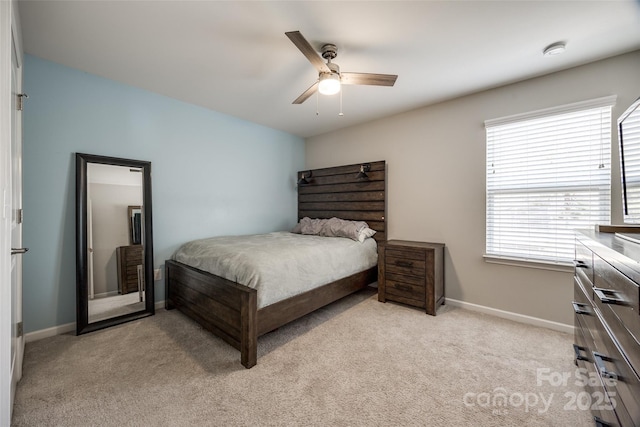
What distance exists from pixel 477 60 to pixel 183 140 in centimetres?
325

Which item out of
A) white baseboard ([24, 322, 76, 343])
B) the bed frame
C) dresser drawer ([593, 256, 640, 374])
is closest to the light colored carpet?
white baseboard ([24, 322, 76, 343])

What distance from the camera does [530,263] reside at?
8.41 feet

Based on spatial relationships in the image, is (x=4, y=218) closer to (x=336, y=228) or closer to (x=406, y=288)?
(x=336, y=228)

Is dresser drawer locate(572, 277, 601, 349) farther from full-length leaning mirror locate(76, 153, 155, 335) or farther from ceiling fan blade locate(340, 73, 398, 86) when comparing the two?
full-length leaning mirror locate(76, 153, 155, 335)

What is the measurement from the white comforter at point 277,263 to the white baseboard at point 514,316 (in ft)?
3.87

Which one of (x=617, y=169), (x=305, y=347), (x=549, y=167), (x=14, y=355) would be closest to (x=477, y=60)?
(x=549, y=167)

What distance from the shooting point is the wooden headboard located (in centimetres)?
364

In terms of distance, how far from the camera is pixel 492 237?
2840 millimetres

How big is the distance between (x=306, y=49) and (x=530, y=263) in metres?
2.84

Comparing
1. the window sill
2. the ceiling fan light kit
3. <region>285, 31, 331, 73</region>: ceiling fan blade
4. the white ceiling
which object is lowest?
the window sill

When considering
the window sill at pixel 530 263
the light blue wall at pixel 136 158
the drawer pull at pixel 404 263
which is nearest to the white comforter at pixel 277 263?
the drawer pull at pixel 404 263

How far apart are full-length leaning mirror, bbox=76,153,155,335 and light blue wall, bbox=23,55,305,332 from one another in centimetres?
11

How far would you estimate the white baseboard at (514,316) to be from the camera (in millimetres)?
2404

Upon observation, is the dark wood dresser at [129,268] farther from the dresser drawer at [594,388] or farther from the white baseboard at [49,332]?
the dresser drawer at [594,388]
